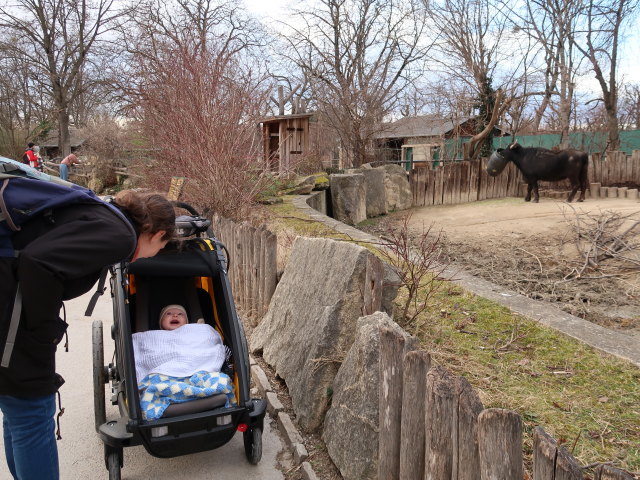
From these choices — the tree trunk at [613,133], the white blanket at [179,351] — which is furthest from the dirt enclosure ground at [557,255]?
the tree trunk at [613,133]

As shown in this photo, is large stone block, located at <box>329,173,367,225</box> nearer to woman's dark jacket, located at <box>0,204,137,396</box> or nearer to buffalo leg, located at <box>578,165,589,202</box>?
buffalo leg, located at <box>578,165,589,202</box>

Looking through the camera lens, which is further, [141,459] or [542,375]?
[542,375]

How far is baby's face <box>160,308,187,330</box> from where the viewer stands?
3.44 metres

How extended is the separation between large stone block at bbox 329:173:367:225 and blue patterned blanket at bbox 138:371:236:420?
976cm

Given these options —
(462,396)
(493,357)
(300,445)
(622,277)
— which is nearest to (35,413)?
(300,445)

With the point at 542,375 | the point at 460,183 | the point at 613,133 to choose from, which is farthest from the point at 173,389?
the point at 613,133

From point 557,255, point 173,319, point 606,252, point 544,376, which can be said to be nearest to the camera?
point 544,376

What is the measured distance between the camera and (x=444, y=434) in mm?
1934

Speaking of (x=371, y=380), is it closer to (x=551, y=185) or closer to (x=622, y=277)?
(x=622, y=277)

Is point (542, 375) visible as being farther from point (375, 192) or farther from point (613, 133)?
point (613, 133)

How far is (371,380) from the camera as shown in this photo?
2688mm

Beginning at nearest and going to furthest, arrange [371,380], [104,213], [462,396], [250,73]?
[462,396], [104,213], [371,380], [250,73]

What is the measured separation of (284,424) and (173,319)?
1.01 m

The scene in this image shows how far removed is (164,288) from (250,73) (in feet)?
22.1
